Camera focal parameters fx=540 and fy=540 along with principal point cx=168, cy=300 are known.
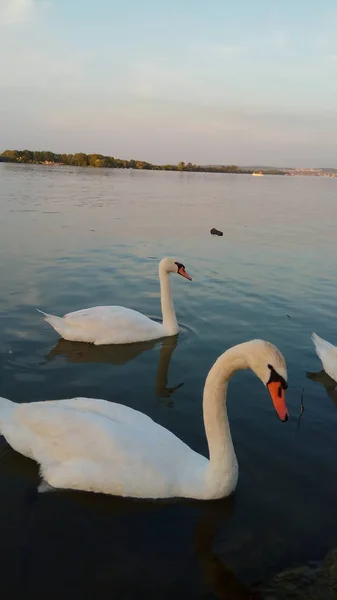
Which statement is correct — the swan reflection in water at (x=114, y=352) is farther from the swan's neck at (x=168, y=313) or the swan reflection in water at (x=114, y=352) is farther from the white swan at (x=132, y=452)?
the white swan at (x=132, y=452)

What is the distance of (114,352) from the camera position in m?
8.20

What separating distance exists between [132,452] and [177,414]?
5.95ft

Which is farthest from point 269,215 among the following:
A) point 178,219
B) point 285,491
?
point 285,491

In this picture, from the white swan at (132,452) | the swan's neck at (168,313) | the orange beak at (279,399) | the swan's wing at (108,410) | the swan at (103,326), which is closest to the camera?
the orange beak at (279,399)

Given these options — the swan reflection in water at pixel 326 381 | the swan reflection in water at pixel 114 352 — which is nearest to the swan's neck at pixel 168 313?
the swan reflection in water at pixel 114 352

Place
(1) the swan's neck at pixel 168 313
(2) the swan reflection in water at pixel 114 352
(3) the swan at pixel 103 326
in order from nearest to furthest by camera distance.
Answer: (2) the swan reflection in water at pixel 114 352, (3) the swan at pixel 103 326, (1) the swan's neck at pixel 168 313

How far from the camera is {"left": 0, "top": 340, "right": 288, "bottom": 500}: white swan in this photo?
15.0 feet

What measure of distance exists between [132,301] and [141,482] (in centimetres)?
659

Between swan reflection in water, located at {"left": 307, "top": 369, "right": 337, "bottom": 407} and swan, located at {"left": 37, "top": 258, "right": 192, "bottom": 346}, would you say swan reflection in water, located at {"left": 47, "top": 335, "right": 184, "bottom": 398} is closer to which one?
swan, located at {"left": 37, "top": 258, "right": 192, "bottom": 346}

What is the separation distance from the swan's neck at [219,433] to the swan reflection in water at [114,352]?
2576mm

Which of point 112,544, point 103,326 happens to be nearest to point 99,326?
point 103,326

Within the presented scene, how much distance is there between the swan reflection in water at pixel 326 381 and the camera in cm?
726

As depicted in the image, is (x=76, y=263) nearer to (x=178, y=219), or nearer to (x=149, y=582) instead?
(x=149, y=582)

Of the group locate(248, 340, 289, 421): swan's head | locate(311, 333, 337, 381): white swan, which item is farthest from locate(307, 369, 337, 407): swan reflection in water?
locate(248, 340, 289, 421): swan's head
